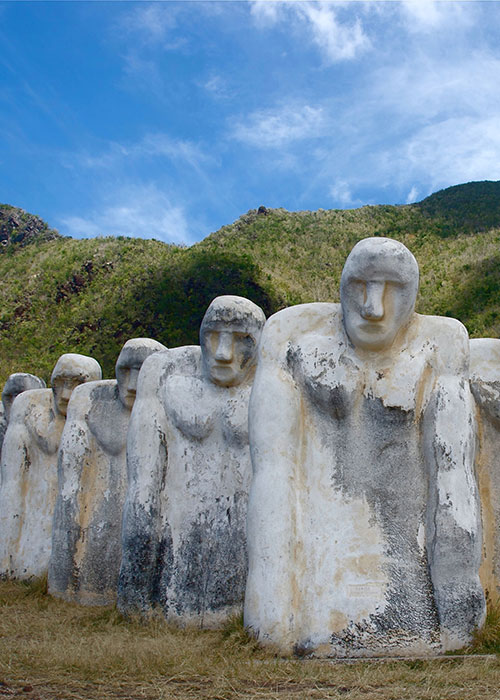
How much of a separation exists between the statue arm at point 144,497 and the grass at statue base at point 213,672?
34.2 inches

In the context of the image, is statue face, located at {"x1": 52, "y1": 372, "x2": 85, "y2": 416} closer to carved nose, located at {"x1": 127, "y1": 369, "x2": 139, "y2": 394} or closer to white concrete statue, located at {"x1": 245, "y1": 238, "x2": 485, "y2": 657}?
carved nose, located at {"x1": 127, "y1": 369, "x2": 139, "y2": 394}

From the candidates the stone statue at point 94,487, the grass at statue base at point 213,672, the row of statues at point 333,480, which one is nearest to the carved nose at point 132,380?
the stone statue at point 94,487

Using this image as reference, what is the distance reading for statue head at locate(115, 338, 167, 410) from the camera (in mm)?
8758

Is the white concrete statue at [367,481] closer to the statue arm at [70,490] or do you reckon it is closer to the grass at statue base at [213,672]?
the grass at statue base at [213,672]

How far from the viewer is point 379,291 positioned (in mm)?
5496

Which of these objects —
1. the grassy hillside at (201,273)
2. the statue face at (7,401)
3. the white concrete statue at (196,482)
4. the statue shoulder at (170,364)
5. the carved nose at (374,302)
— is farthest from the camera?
the grassy hillside at (201,273)

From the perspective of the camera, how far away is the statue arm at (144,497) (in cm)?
686

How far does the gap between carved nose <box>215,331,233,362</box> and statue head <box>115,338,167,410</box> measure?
182 cm

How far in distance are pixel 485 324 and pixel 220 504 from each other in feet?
63.5

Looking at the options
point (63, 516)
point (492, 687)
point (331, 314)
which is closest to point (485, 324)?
point (63, 516)

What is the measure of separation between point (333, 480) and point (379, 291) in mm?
1270

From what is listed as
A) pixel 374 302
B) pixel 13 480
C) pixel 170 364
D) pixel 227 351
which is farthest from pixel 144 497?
pixel 13 480

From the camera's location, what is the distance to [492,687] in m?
4.15

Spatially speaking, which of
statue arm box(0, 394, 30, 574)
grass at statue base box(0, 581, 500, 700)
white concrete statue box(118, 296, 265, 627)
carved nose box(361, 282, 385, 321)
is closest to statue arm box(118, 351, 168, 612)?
white concrete statue box(118, 296, 265, 627)
